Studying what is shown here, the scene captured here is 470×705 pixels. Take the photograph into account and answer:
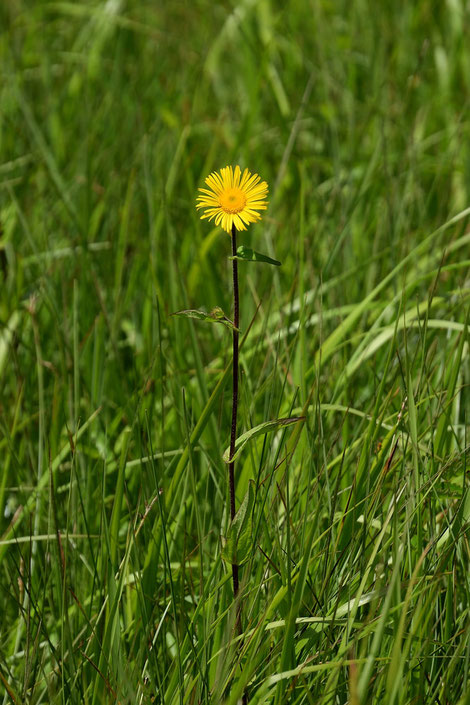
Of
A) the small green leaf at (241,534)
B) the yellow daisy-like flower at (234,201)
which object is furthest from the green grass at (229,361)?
the yellow daisy-like flower at (234,201)

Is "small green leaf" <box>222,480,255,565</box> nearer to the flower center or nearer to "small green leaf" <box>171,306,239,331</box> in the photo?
"small green leaf" <box>171,306,239,331</box>

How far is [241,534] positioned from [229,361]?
361mm

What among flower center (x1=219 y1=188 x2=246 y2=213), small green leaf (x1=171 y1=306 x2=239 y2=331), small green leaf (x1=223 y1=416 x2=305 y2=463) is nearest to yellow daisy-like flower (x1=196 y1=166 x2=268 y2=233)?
flower center (x1=219 y1=188 x2=246 y2=213)

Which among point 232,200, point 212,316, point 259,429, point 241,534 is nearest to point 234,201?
point 232,200

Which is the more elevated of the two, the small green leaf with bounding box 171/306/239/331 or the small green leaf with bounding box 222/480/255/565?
the small green leaf with bounding box 171/306/239/331

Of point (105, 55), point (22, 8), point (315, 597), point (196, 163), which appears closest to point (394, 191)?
point (196, 163)

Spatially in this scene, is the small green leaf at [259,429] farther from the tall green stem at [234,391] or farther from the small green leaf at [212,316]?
the small green leaf at [212,316]

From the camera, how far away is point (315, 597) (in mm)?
1058

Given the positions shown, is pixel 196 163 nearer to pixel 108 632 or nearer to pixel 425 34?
pixel 425 34

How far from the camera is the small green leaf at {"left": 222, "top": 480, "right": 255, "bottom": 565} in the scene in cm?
98

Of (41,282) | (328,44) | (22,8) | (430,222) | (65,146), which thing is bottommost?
(41,282)

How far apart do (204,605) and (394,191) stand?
1.32 meters

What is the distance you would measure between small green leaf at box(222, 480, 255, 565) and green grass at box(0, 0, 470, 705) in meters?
0.02

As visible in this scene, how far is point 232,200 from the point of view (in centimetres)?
98
